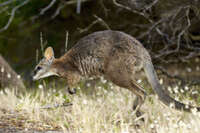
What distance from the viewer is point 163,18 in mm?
7461

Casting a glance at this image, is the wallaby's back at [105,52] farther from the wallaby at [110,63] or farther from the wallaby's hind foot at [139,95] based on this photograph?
the wallaby's hind foot at [139,95]

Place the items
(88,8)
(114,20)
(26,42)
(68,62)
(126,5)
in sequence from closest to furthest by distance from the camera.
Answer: (68,62) → (126,5) → (114,20) → (88,8) → (26,42)

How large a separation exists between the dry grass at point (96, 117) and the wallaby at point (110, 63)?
0.27 m

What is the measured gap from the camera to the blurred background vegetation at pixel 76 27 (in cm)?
831

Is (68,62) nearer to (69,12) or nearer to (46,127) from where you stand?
(46,127)

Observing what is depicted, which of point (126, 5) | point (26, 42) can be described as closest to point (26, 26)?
point (26, 42)

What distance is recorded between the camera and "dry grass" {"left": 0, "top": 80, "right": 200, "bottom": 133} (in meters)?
4.32

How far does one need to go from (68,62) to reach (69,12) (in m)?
5.39

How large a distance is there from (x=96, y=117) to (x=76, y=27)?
6.68 meters

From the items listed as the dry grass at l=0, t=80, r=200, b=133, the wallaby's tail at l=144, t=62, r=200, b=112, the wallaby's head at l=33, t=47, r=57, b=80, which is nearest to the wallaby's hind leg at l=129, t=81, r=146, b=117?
the dry grass at l=0, t=80, r=200, b=133

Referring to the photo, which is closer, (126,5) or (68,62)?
(68,62)

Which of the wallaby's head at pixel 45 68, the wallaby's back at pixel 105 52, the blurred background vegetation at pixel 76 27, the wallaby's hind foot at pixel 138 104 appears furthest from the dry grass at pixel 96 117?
the blurred background vegetation at pixel 76 27

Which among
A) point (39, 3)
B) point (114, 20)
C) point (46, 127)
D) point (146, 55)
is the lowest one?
point (46, 127)

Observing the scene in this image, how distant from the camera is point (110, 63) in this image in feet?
17.1
